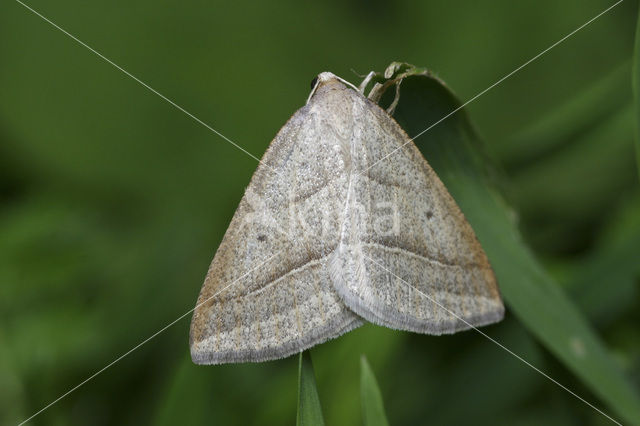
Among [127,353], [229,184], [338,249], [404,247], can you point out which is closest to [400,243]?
[404,247]

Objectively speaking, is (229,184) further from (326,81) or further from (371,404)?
(371,404)

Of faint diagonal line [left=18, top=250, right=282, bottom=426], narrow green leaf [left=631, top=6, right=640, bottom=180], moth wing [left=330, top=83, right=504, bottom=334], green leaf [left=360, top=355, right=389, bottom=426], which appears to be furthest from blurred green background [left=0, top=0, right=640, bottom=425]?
green leaf [left=360, top=355, right=389, bottom=426]

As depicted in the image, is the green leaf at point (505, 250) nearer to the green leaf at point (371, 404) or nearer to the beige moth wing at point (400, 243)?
the beige moth wing at point (400, 243)

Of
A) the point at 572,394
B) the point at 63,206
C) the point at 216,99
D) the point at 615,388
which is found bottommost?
the point at 63,206

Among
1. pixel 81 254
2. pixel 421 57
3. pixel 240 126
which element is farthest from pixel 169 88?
pixel 421 57

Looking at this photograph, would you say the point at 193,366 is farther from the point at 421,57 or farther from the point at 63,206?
the point at 421,57

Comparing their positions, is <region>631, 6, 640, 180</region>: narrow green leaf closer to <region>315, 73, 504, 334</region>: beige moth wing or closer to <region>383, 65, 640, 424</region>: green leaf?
<region>383, 65, 640, 424</region>: green leaf

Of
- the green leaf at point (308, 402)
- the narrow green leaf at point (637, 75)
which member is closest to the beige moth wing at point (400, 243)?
the green leaf at point (308, 402)
